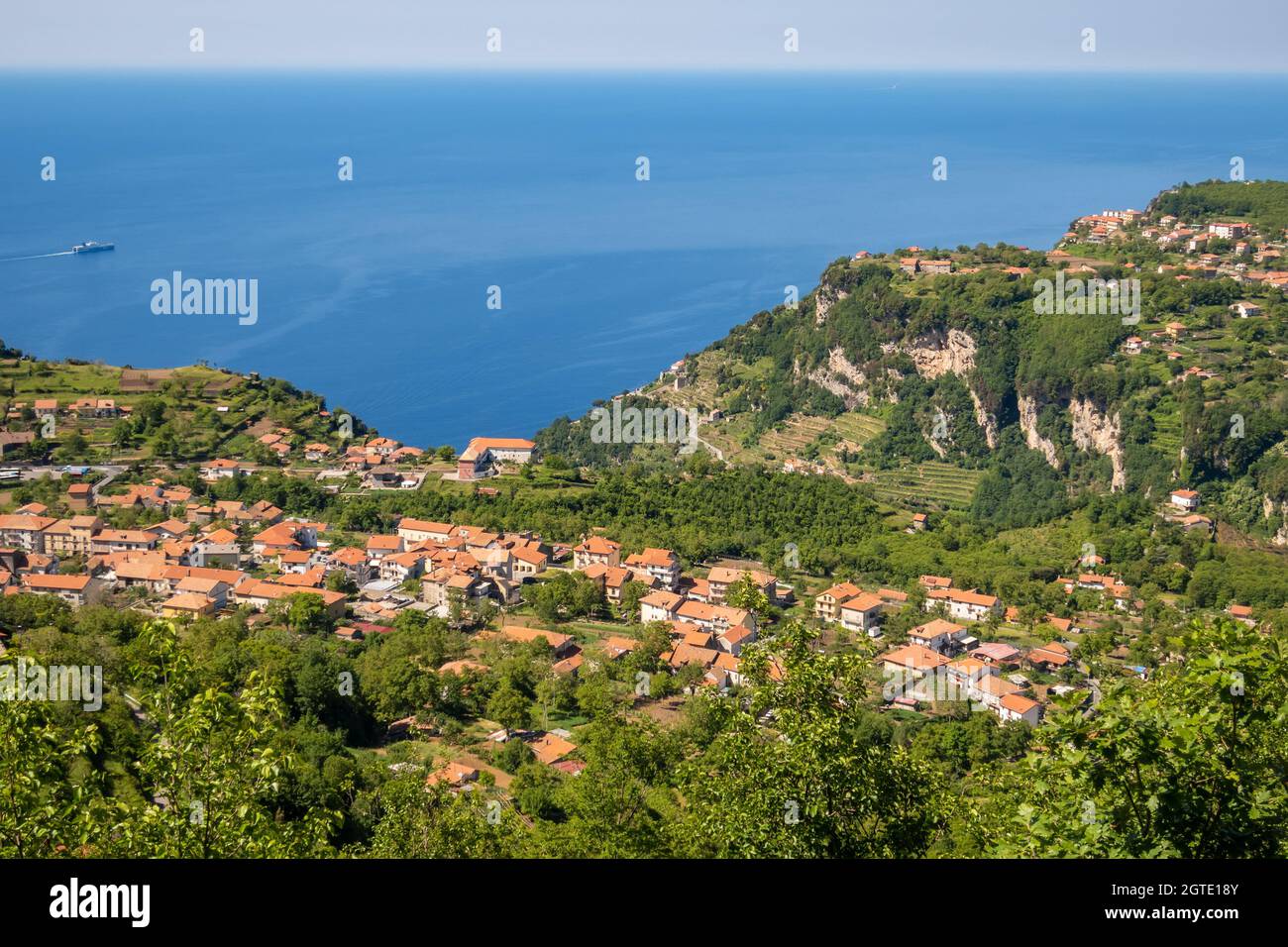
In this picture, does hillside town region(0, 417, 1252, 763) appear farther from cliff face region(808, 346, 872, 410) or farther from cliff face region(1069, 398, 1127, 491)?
cliff face region(808, 346, 872, 410)

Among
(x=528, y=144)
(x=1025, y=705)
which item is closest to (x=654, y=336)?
(x=1025, y=705)

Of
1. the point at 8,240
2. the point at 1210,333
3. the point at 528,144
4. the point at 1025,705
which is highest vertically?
the point at 528,144

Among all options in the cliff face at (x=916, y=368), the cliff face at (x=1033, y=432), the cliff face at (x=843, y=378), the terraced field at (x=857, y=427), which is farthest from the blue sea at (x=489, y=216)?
the cliff face at (x=1033, y=432)

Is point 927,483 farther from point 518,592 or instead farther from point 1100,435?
point 518,592

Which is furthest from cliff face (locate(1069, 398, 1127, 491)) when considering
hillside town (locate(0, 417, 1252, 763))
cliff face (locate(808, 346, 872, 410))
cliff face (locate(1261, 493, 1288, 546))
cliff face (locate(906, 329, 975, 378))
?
hillside town (locate(0, 417, 1252, 763))
